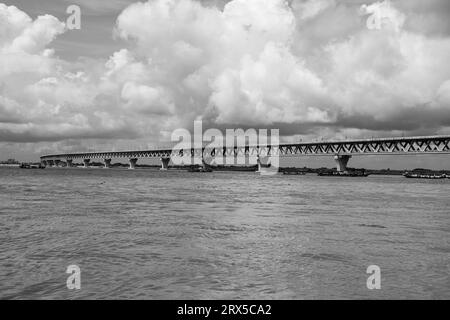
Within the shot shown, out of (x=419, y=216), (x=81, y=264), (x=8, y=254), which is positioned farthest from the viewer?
(x=419, y=216)

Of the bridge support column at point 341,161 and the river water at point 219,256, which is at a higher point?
the bridge support column at point 341,161

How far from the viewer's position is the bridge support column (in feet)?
584

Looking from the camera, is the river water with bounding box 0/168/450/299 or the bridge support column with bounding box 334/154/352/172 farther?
the bridge support column with bounding box 334/154/352/172

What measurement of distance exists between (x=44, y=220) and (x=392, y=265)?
20712mm

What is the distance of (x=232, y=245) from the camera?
2084 cm

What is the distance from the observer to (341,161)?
17975 centimetres

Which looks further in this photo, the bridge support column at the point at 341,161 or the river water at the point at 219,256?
the bridge support column at the point at 341,161

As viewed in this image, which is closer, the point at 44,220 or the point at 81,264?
the point at 81,264

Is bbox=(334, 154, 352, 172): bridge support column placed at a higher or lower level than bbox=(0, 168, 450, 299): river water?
higher

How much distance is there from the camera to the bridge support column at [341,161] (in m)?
178

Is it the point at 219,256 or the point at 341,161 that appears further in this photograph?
the point at 341,161
